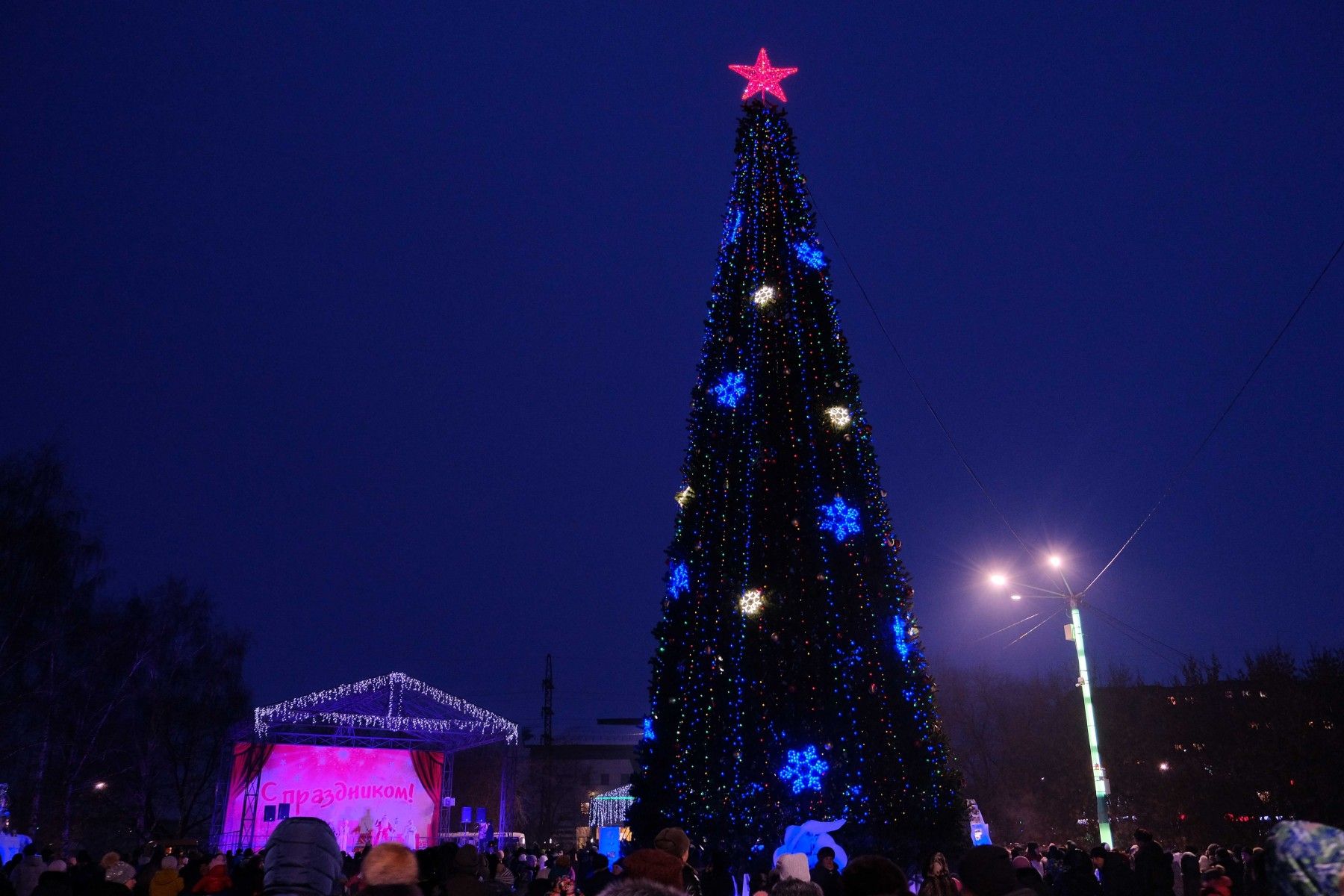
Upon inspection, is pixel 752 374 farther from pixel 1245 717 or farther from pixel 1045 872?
pixel 1245 717

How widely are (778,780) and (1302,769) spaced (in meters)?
27.1

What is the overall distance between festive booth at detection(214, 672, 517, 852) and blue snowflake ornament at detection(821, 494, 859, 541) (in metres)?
25.2

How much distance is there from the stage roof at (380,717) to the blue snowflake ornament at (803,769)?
80.8 ft

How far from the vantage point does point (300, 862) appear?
3988mm

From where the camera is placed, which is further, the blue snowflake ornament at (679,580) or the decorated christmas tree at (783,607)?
the blue snowflake ornament at (679,580)

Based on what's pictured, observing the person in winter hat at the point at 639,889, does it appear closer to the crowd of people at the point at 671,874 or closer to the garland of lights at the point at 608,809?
the crowd of people at the point at 671,874

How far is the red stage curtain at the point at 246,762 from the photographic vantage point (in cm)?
3562

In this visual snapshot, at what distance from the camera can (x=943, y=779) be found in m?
14.8

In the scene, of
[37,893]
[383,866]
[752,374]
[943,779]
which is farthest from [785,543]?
[383,866]

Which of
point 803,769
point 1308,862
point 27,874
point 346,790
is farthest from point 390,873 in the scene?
point 346,790

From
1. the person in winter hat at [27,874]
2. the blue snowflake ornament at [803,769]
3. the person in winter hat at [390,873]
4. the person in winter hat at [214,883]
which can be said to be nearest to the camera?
the person in winter hat at [390,873]

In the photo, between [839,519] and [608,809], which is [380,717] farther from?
[839,519]

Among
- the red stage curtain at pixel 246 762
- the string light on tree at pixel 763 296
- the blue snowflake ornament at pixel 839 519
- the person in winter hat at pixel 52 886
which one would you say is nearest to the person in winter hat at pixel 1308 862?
the person in winter hat at pixel 52 886

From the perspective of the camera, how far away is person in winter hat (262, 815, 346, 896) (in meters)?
3.96
